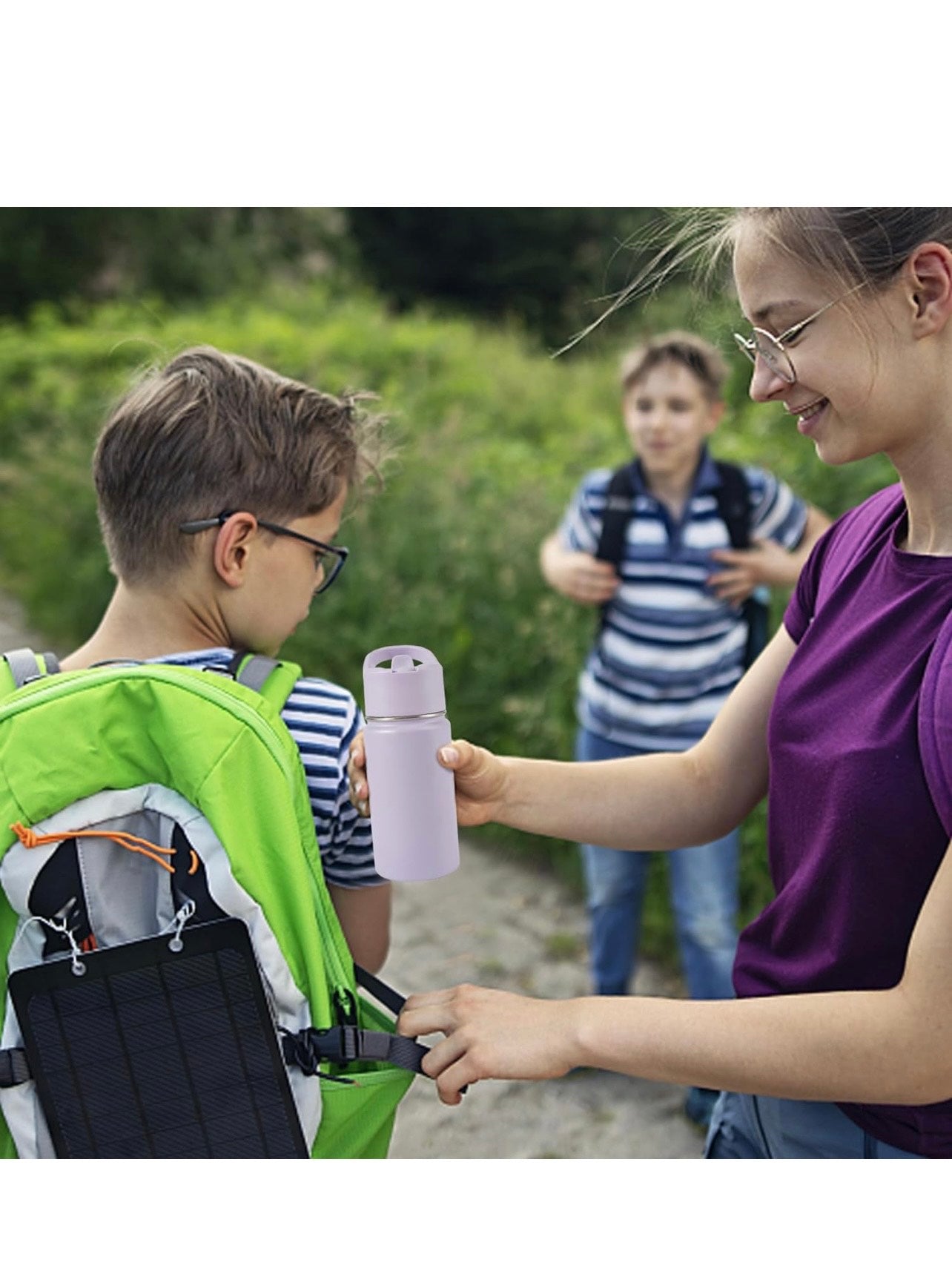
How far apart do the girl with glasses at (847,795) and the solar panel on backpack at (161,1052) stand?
0.67ft

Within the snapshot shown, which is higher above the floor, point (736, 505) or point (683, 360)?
point (683, 360)

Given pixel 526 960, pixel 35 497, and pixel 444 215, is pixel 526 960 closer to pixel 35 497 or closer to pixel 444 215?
pixel 35 497

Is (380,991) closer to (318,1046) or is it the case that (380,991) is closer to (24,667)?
(318,1046)

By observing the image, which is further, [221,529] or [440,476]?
[440,476]

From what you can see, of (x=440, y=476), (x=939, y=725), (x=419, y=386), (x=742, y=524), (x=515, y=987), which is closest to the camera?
→ (x=939, y=725)

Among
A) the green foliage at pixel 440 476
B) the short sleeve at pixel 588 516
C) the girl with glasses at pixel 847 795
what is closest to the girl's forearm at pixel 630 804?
the girl with glasses at pixel 847 795

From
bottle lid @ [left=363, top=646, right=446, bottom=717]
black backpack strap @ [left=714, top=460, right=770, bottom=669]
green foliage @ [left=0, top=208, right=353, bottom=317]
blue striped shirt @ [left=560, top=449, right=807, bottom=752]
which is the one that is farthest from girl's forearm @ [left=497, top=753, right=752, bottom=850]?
green foliage @ [left=0, top=208, right=353, bottom=317]

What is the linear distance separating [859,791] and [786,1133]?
1.73ft

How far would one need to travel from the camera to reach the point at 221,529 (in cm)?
185

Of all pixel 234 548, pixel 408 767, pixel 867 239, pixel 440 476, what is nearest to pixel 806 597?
pixel 867 239

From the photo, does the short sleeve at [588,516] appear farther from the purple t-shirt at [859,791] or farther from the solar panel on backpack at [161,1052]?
the solar panel on backpack at [161,1052]

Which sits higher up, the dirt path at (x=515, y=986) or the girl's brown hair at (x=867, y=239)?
the girl's brown hair at (x=867, y=239)

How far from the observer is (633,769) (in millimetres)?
1913

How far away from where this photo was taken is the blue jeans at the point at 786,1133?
1.59m
